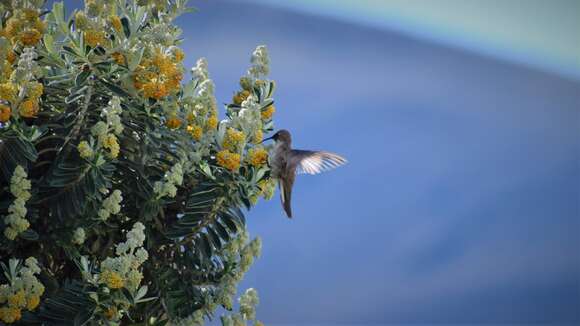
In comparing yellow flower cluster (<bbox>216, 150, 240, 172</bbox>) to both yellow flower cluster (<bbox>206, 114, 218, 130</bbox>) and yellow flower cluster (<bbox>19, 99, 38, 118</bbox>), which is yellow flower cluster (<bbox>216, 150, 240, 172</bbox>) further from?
yellow flower cluster (<bbox>19, 99, 38, 118</bbox>)

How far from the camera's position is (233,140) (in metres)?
2.26

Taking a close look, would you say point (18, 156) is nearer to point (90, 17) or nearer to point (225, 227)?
point (90, 17)

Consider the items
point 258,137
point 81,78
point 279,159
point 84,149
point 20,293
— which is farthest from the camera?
point 279,159

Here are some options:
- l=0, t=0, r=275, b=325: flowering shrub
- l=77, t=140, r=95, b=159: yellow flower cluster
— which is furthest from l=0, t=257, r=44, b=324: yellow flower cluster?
l=77, t=140, r=95, b=159: yellow flower cluster

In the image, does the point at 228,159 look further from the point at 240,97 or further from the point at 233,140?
the point at 240,97

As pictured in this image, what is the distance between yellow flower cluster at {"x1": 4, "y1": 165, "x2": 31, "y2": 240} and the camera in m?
1.96

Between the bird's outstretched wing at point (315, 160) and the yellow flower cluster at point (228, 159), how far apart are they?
322 millimetres

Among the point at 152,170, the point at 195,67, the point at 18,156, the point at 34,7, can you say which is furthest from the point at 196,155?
the point at 34,7

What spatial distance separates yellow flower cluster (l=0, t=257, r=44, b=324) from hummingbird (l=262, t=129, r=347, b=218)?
89 centimetres

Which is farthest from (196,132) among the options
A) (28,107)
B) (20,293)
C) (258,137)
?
(20,293)

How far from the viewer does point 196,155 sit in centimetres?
227

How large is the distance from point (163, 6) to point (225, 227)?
0.84 metres

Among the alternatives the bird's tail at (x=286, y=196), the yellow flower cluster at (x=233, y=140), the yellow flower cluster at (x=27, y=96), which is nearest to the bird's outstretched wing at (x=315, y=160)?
the bird's tail at (x=286, y=196)

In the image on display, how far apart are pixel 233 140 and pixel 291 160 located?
30cm
